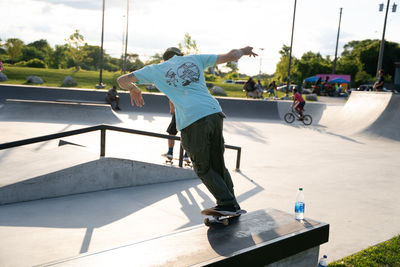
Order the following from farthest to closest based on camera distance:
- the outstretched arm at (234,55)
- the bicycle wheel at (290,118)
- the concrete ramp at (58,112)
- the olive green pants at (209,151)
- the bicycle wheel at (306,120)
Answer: the bicycle wheel at (290,118) < the bicycle wheel at (306,120) < the concrete ramp at (58,112) < the outstretched arm at (234,55) < the olive green pants at (209,151)

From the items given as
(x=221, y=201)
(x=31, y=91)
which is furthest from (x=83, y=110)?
(x=221, y=201)

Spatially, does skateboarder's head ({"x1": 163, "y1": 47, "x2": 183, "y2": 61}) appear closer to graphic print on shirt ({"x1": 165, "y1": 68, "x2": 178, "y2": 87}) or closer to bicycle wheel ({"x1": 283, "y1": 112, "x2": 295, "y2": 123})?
graphic print on shirt ({"x1": 165, "y1": 68, "x2": 178, "y2": 87})

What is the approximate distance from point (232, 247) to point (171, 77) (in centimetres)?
154

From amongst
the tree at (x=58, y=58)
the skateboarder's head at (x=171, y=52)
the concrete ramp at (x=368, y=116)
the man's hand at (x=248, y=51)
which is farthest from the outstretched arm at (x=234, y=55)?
the tree at (x=58, y=58)

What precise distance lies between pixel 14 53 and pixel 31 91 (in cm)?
5294

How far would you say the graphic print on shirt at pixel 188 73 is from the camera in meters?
3.01

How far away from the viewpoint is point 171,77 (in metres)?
3.03

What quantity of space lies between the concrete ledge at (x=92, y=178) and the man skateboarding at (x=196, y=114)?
2412 mm

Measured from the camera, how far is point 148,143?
987cm

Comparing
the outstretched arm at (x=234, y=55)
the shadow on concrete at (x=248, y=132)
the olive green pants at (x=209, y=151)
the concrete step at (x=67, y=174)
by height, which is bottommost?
the shadow on concrete at (x=248, y=132)

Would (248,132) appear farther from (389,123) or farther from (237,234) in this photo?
(237,234)

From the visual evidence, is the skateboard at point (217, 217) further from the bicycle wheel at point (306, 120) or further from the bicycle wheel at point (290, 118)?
the bicycle wheel at point (290, 118)

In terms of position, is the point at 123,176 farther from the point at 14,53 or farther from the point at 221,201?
the point at 14,53

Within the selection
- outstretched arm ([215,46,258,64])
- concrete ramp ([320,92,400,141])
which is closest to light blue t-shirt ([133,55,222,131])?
outstretched arm ([215,46,258,64])
